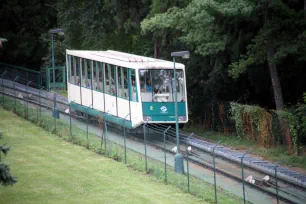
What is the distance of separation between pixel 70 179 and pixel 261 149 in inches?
416

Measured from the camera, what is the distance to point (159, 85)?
3288 cm

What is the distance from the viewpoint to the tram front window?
32.4 metres

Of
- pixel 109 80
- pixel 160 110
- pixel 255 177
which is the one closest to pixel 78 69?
pixel 109 80

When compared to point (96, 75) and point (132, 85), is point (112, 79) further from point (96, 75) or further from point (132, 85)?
point (132, 85)

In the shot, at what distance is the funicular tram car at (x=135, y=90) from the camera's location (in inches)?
1271

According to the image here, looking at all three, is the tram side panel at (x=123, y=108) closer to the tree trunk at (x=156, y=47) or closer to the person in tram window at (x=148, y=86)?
the person in tram window at (x=148, y=86)

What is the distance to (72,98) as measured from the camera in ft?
128

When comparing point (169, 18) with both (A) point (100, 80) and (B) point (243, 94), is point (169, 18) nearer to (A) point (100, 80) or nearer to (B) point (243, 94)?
(A) point (100, 80)

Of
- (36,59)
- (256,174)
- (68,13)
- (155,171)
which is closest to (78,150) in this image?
(155,171)

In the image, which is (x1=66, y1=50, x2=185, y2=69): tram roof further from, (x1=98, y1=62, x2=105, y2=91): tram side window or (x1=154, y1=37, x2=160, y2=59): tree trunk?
(x1=154, y1=37, x2=160, y2=59): tree trunk

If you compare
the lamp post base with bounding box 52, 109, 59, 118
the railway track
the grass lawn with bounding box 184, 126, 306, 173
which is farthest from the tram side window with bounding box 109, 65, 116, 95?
the railway track

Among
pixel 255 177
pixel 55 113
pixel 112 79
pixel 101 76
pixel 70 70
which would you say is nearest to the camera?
pixel 255 177

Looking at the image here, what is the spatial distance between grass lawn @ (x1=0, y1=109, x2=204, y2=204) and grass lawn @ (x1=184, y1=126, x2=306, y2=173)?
6.65 m

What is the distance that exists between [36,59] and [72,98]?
1896cm
